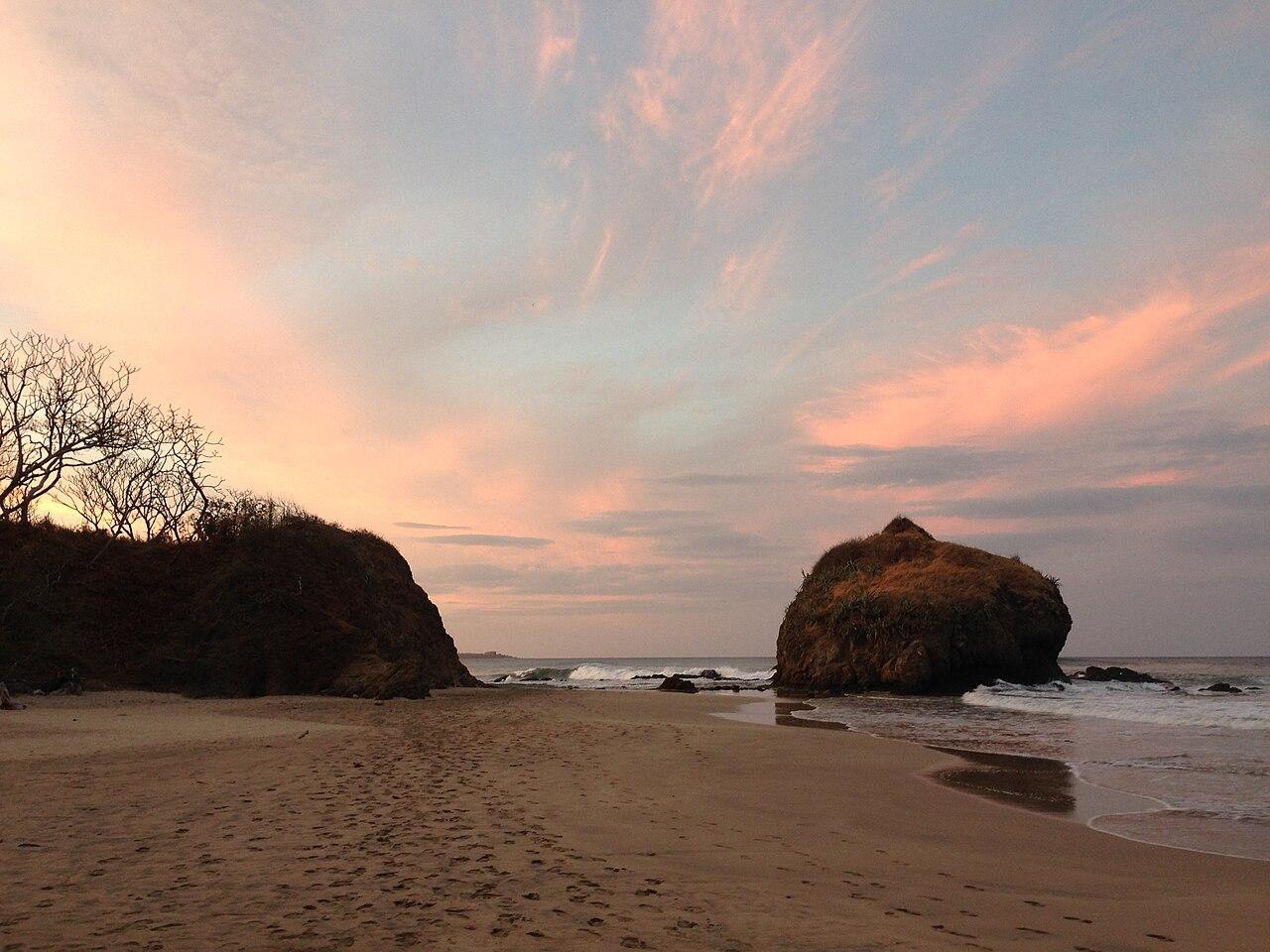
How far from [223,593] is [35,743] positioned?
1743 cm

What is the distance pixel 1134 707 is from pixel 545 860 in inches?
987

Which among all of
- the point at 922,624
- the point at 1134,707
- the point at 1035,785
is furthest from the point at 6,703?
the point at 922,624

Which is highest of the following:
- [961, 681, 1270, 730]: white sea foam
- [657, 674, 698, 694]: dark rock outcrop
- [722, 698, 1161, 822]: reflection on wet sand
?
[657, 674, 698, 694]: dark rock outcrop

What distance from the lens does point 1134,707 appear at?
970 inches

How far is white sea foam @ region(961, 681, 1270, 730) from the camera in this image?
20208 millimetres

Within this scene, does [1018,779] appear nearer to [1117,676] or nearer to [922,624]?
[922,624]

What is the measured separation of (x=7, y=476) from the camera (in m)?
28.1

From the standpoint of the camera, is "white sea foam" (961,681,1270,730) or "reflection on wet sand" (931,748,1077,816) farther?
"white sea foam" (961,681,1270,730)

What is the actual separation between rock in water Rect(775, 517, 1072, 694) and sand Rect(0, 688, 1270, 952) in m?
26.0

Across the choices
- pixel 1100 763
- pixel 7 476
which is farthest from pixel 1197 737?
pixel 7 476

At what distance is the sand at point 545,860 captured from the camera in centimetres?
480

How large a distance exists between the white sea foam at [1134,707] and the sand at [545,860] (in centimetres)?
1276

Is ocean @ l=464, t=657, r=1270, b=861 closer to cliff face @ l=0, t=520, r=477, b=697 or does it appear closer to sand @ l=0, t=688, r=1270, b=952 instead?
sand @ l=0, t=688, r=1270, b=952

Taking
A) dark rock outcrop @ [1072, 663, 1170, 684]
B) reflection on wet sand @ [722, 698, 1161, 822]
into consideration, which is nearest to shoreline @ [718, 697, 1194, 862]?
reflection on wet sand @ [722, 698, 1161, 822]
